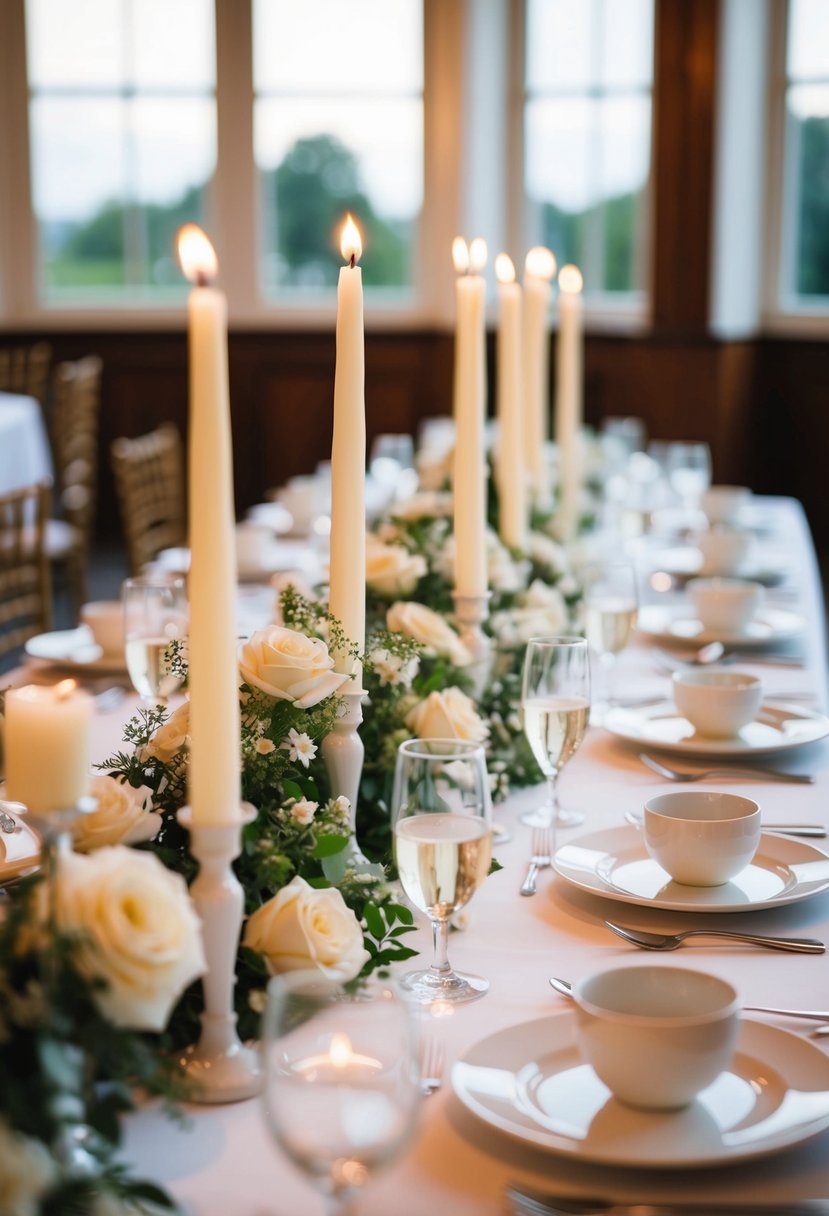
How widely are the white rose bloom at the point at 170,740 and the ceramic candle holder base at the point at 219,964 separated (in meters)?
0.19

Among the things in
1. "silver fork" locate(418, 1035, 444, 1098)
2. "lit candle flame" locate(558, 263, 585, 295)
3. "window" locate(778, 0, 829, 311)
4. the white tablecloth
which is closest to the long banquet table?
"silver fork" locate(418, 1035, 444, 1098)

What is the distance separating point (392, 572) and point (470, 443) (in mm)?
206

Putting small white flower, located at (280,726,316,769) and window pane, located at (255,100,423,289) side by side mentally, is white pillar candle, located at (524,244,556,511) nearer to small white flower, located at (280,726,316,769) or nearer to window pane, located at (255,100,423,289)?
small white flower, located at (280,726,316,769)

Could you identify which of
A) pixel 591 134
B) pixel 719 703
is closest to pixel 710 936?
pixel 719 703

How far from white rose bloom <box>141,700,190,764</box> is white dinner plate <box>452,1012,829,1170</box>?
1.06 ft

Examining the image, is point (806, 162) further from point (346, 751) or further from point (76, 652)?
point (346, 751)

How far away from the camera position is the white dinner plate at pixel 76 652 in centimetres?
226

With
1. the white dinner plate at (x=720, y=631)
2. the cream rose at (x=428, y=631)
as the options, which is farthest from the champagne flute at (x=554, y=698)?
the white dinner plate at (x=720, y=631)

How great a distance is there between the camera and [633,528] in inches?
123

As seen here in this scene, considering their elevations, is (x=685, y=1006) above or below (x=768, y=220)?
below

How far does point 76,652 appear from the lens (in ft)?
7.66

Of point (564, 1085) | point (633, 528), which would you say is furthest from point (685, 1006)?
point (633, 528)

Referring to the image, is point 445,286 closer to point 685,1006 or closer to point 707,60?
point 707,60

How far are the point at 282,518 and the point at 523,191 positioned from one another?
3.96m
